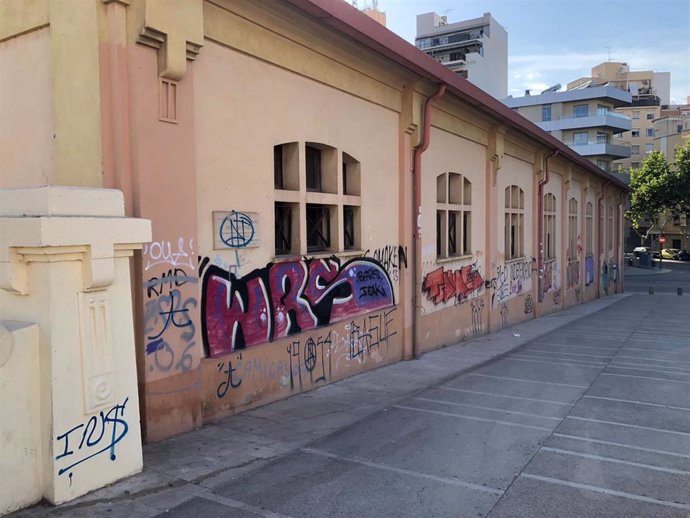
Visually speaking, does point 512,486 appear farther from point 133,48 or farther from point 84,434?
point 133,48

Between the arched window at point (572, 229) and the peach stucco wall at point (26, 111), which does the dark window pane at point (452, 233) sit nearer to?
the peach stucco wall at point (26, 111)

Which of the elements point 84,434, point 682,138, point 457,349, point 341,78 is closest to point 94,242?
point 84,434

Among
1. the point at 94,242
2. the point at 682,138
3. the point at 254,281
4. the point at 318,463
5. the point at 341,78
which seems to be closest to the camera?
the point at 94,242

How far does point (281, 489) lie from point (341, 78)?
598 centimetres

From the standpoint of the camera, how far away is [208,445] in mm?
5316

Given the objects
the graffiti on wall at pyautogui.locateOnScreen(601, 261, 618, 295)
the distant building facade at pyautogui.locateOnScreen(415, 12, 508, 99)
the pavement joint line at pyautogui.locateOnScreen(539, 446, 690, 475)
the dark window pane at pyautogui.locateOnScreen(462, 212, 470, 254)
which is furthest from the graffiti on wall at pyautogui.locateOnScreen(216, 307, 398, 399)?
the distant building facade at pyautogui.locateOnScreen(415, 12, 508, 99)

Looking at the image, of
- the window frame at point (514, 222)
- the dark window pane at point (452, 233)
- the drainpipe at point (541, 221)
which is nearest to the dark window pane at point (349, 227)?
the dark window pane at point (452, 233)

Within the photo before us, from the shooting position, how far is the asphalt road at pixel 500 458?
13.6ft

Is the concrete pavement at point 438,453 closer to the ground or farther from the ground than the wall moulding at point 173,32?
closer to the ground

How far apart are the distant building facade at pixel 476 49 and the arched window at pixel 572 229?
41995 mm

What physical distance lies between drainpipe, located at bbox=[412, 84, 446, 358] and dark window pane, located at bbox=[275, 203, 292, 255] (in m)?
3.48

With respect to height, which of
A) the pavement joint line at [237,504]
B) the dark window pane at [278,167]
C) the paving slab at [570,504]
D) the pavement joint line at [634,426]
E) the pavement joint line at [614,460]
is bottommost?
the pavement joint line at [634,426]

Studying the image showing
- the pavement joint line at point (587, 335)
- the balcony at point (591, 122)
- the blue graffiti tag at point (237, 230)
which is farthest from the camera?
the balcony at point (591, 122)

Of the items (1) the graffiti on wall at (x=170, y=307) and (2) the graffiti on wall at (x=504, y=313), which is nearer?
(1) the graffiti on wall at (x=170, y=307)
